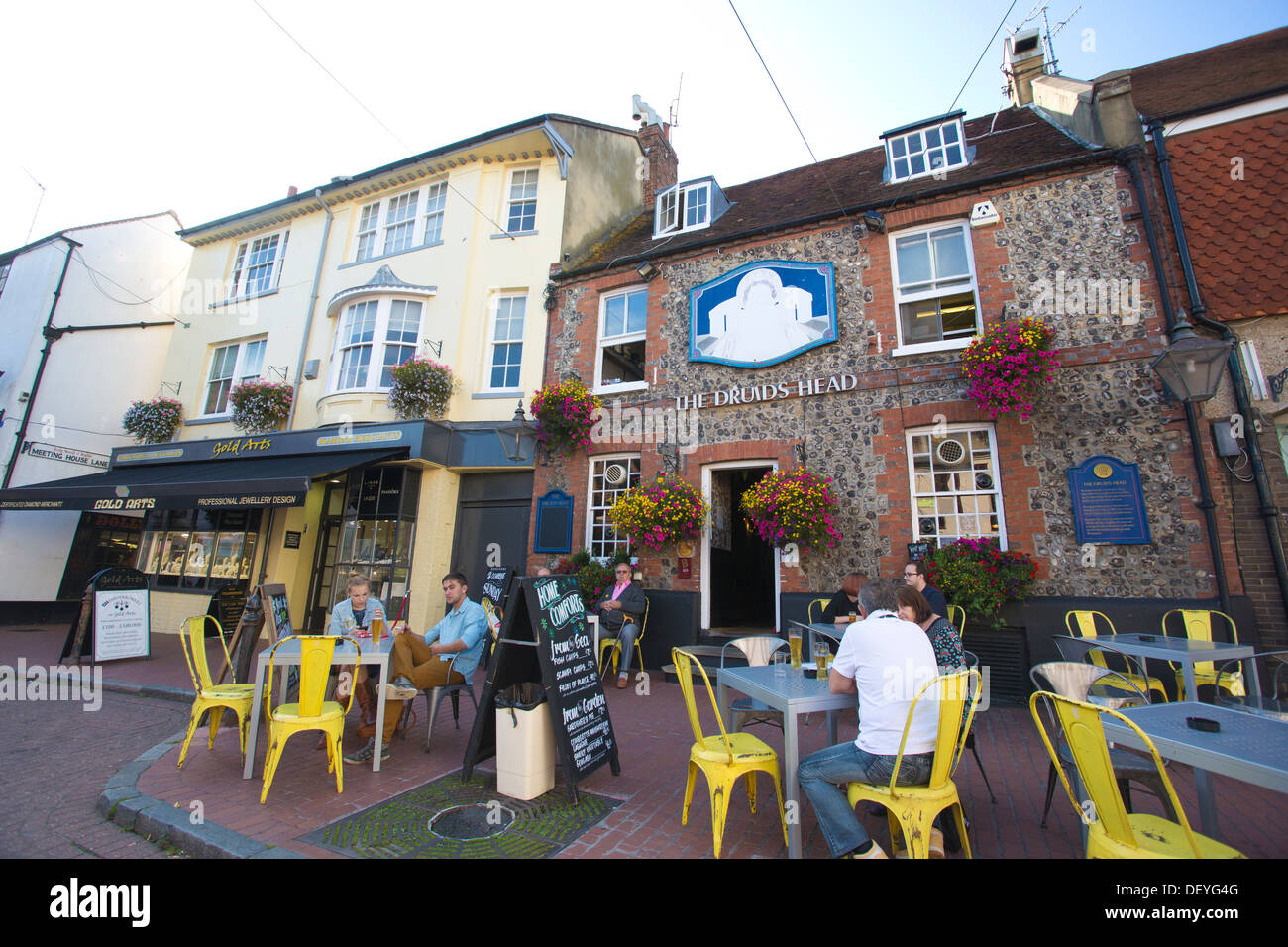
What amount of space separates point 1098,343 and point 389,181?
13.8m

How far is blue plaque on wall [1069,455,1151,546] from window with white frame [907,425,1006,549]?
80 centimetres

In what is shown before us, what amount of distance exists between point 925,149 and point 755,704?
9063mm

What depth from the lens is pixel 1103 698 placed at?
3.86 metres

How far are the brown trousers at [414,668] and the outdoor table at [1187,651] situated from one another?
599 cm

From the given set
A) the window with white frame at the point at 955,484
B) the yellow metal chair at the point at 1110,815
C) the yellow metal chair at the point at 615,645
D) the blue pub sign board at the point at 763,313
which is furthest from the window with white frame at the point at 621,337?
the yellow metal chair at the point at 1110,815

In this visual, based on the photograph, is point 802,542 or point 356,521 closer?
point 802,542

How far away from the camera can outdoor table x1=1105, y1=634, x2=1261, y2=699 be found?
4.45 m

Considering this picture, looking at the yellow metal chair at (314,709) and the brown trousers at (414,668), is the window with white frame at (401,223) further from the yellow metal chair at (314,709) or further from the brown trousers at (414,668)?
the yellow metal chair at (314,709)

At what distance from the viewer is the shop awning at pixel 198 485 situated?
9867mm

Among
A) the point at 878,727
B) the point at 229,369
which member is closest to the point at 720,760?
the point at 878,727

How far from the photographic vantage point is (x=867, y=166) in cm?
1051

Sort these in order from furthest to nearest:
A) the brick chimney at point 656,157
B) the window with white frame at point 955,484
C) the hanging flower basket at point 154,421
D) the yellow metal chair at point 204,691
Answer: the hanging flower basket at point 154,421
the brick chimney at point 656,157
the window with white frame at point 955,484
the yellow metal chair at point 204,691

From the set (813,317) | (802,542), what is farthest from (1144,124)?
(802,542)
